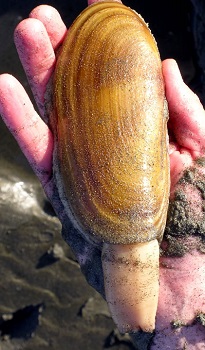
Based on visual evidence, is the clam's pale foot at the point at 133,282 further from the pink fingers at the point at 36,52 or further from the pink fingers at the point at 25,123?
the pink fingers at the point at 36,52

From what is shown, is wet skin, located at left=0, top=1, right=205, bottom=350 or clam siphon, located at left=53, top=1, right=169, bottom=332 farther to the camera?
wet skin, located at left=0, top=1, right=205, bottom=350

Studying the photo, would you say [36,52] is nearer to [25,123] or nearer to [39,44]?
[39,44]

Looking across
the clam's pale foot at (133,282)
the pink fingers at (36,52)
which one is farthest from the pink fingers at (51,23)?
the clam's pale foot at (133,282)

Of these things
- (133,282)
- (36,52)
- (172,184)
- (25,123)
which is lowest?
(133,282)

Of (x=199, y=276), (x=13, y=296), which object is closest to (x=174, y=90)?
(x=199, y=276)

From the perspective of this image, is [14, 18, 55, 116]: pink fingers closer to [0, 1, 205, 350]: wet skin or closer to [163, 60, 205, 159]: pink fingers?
[0, 1, 205, 350]: wet skin

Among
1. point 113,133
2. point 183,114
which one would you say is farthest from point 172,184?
point 113,133

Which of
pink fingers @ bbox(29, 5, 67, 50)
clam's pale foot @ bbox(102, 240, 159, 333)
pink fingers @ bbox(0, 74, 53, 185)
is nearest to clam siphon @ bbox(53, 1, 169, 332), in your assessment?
clam's pale foot @ bbox(102, 240, 159, 333)
